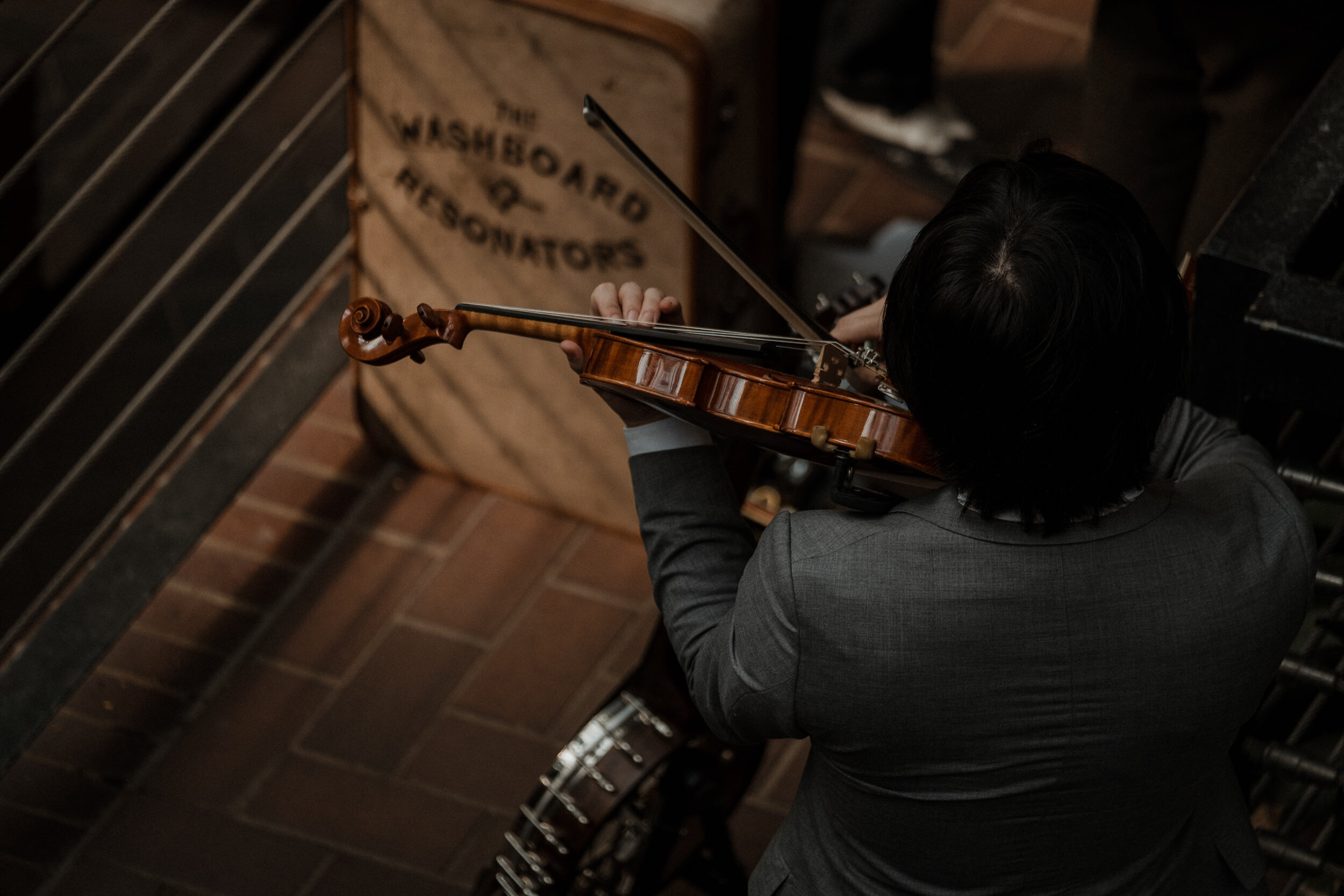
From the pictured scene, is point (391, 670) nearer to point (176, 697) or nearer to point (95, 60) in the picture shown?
point (176, 697)

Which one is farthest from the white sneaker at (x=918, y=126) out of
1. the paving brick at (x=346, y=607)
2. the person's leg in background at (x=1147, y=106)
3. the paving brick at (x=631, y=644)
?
the paving brick at (x=346, y=607)

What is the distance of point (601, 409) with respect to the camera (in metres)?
2.54

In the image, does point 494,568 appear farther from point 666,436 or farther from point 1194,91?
point 1194,91

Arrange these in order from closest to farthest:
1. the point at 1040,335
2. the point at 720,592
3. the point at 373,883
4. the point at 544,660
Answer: the point at 1040,335
the point at 720,592
the point at 373,883
the point at 544,660

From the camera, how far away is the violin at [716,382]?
1225mm

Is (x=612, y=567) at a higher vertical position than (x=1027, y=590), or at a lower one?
lower

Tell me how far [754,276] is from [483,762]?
4.05ft

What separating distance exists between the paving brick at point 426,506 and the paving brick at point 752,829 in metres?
0.81

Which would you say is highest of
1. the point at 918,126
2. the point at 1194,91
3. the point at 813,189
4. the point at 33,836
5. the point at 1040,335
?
the point at 1040,335

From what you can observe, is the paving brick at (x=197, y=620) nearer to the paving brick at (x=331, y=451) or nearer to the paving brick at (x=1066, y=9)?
the paving brick at (x=331, y=451)

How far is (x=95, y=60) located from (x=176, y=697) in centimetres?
154

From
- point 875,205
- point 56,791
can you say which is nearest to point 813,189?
point 875,205

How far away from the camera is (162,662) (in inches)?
99.1

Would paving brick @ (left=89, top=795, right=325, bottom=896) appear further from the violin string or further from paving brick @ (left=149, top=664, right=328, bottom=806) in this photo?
the violin string
